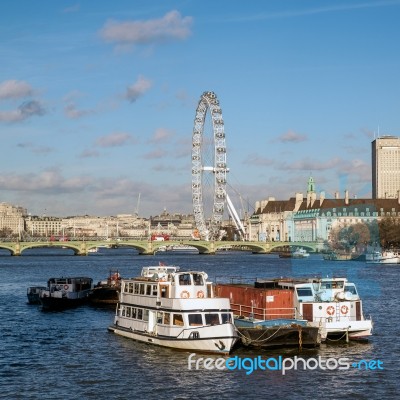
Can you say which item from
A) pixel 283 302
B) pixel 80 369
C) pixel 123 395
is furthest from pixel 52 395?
pixel 283 302

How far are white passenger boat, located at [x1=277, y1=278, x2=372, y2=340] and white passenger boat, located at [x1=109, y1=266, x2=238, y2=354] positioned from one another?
15.9 feet

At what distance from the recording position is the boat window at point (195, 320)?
129 feet

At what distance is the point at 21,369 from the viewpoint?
128ft

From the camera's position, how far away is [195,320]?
39.5 metres

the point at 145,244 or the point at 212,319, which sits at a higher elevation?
the point at 145,244

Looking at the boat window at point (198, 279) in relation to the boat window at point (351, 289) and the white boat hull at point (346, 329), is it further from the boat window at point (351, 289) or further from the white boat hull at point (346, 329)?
the boat window at point (351, 289)

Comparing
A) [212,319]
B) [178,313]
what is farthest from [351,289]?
[178,313]

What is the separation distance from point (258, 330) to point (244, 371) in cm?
412

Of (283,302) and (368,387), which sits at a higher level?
(283,302)

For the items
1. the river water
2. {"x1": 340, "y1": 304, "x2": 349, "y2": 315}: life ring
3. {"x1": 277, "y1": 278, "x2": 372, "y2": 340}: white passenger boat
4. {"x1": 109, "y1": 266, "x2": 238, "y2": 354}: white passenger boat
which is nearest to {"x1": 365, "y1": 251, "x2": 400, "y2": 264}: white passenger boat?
the river water

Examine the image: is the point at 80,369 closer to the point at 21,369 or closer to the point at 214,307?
the point at 21,369

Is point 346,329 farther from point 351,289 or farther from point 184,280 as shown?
point 184,280

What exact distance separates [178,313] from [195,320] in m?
0.91

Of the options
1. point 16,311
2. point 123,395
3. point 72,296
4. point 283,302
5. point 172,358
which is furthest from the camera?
point 72,296
